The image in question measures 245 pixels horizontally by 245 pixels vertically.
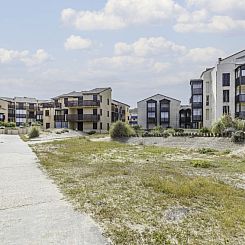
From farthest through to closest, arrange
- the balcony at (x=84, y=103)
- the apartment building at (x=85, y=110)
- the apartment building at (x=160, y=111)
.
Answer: the apartment building at (x=160, y=111) < the apartment building at (x=85, y=110) < the balcony at (x=84, y=103)

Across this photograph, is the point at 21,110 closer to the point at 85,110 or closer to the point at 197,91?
the point at 85,110

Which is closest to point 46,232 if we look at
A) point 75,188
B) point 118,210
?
point 118,210

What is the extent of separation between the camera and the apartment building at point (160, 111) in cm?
6625

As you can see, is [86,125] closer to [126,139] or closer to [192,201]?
[126,139]

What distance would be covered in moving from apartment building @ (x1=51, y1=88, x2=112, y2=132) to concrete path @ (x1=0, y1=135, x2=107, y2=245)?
49.2m

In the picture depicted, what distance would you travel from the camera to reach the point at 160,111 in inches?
2608

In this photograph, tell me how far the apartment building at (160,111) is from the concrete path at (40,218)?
55.8 m

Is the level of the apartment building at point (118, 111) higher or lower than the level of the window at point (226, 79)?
lower

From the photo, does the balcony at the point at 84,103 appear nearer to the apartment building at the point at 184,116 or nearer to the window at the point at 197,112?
the window at the point at 197,112

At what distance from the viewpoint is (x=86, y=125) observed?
61625mm

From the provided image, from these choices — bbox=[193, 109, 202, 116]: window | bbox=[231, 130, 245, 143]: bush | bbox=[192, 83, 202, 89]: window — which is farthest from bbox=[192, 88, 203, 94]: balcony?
bbox=[231, 130, 245, 143]: bush

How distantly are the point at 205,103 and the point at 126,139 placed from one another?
24228 mm

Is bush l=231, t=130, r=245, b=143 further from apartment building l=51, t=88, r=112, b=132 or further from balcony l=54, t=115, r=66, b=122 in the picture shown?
balcony l=54, t=115, r=66, b=122

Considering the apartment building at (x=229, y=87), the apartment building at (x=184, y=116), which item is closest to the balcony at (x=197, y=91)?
the apartment building at (x=229, y=87)
